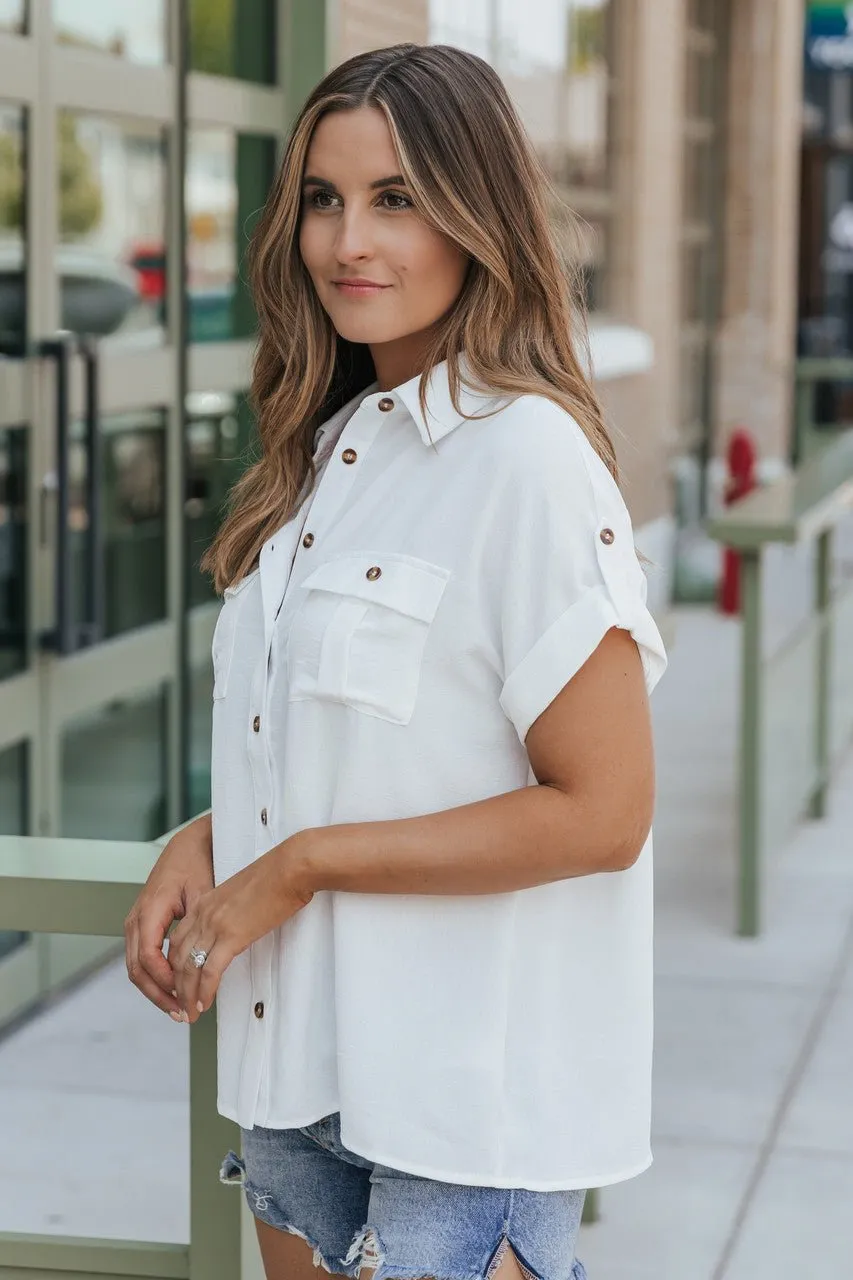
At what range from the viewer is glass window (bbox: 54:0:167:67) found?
4.59 m

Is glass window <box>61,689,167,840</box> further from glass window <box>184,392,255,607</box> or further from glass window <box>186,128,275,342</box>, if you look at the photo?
glass window <box>186,128,275,342</box>

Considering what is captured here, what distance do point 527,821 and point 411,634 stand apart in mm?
186

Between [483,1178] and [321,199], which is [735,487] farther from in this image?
[483,1178]

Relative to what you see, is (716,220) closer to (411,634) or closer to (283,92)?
(283,92)

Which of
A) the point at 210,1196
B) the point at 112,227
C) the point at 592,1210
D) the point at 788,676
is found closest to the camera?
the point at 210,1196

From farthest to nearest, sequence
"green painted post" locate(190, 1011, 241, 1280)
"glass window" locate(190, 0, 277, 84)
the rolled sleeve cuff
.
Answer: "glass window" locate(190, 0, 277, 84) → "green painted post" locate(190, 1011, 241, 1280) → the rolled sleeve cuff

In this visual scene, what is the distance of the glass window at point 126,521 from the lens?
4.71m

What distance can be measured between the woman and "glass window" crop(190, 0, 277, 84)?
368cm

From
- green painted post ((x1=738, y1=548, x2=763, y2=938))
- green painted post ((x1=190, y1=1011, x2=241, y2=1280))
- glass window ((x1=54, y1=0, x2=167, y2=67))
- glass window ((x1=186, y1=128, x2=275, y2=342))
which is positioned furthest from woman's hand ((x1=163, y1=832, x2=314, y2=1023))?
glass window ((x1=186, y1=128, x2=275, y2=342))

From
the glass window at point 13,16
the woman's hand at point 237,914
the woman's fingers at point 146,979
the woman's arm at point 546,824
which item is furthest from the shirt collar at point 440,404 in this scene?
the glass window at point 13,16

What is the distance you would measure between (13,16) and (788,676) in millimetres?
2889

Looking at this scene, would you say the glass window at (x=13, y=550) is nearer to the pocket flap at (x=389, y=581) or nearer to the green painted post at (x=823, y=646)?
the pocket flap at (x=389, y=581)

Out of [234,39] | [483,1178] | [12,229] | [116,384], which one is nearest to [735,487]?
[234,39]

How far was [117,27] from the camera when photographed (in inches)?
190
